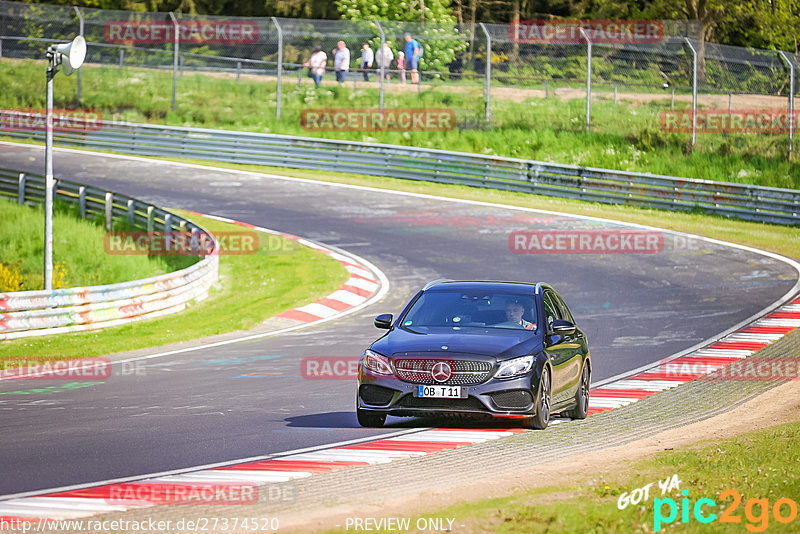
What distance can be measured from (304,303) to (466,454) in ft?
39.3

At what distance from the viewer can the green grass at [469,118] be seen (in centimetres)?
3469

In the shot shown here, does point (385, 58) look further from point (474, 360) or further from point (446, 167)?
point (474, 360)

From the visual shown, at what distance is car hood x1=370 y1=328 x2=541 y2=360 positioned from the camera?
1083 centimetres

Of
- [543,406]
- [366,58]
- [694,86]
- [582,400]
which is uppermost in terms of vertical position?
[366,58]

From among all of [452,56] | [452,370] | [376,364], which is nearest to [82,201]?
[452,56]

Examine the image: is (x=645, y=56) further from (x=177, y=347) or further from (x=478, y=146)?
(x=177, y=347)

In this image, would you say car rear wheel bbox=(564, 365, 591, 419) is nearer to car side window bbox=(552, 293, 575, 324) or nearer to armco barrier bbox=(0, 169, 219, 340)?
car side window bbox=(552, 293, 575, 324)

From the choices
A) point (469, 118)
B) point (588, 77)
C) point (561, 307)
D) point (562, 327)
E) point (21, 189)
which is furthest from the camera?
point (469, 118)

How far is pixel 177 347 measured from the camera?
1772 centimetres

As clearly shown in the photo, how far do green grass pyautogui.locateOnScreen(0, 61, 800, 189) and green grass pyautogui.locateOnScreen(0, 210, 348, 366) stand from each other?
11581mm

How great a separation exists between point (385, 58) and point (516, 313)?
27480 mm

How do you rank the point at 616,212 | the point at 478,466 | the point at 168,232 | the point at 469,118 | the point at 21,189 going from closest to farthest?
1. the point at 478,466
2. the point at 168,232
3. the point at 616,212
4. the point at 21,189
5. the point at 469,118

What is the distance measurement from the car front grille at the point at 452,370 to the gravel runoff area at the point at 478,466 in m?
0.60

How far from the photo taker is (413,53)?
124 feet
